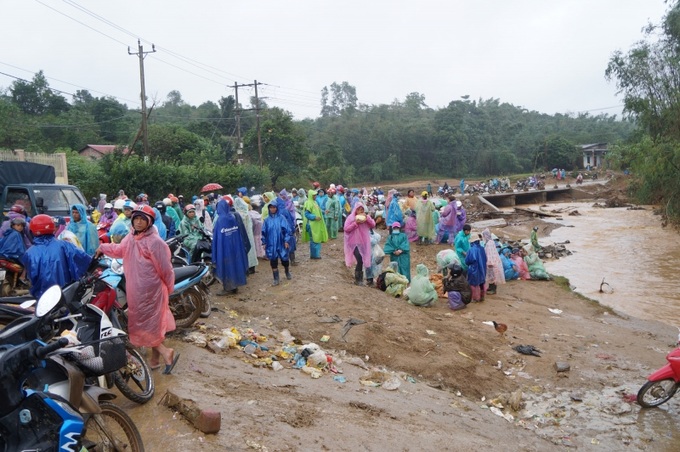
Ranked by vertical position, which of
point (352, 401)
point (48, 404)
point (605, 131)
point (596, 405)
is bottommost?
point (596, 405)

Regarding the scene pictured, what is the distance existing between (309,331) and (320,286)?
1906mm

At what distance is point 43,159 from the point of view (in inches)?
634

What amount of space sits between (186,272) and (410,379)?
2.74 metres

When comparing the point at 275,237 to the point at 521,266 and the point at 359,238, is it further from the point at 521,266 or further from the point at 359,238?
the point at 521,266

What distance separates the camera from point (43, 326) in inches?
104

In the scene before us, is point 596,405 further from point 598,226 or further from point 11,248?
point 598,226

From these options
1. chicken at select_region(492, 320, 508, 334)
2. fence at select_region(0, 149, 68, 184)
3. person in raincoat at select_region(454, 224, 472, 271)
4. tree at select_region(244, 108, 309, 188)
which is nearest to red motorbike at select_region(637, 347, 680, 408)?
chicken at select_region(492, 320, 508, 334)

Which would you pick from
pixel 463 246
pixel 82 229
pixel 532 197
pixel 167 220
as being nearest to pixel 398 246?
pixel 463 246

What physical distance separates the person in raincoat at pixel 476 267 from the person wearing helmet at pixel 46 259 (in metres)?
6.56

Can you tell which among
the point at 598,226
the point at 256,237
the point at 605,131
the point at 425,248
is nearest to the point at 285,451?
the point at 256,237

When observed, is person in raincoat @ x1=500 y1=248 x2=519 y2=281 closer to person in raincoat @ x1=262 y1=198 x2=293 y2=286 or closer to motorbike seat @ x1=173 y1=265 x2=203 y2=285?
person in raincoat @ x1=262 y1=198 x2=293 y2=286

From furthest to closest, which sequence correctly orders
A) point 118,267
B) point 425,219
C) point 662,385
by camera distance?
1. point 425,219
2. point 662,385
3. point 118,267

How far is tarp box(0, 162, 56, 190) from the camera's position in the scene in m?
11.9

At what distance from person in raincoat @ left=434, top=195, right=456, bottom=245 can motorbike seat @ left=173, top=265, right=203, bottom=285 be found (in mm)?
11033
